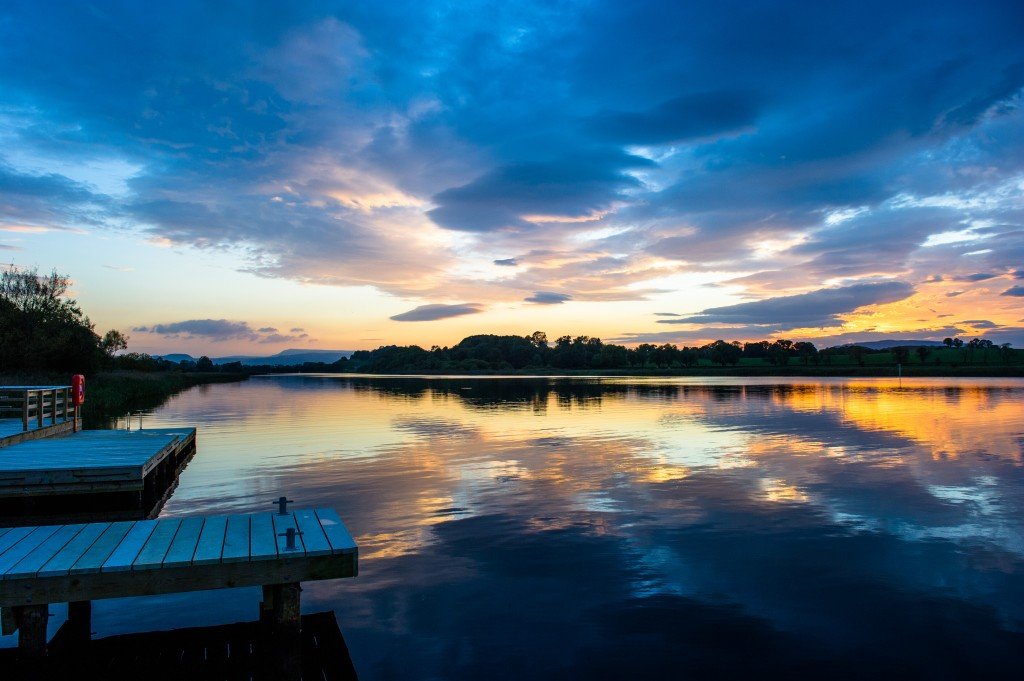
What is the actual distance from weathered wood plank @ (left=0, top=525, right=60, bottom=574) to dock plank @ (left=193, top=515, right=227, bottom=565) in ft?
6.52

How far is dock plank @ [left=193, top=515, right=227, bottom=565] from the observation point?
26.5 ft

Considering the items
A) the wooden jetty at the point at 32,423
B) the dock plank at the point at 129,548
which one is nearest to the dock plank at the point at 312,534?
the dock plank at the point at 129,548

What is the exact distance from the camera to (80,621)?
923 centimetres

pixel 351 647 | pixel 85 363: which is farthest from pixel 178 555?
pixel 85 363

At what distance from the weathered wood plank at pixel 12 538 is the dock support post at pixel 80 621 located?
1.13 m

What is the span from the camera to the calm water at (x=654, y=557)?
29.1 feet

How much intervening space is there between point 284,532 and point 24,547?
321 centimetres

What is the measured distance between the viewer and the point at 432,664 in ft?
28.3

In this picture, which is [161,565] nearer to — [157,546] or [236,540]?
[157,546]

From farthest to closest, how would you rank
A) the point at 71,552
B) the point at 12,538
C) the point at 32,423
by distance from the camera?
the point at 32,423, the point at 12,538, the point at 71,552

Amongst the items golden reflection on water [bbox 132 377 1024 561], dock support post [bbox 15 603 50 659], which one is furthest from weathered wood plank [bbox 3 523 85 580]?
golden reflection on water [bbox 132 377 1024 561]

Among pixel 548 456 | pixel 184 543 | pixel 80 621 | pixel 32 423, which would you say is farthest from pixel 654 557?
pixel 32 423

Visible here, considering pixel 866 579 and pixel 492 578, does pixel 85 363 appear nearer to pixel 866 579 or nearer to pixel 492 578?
pixel 492 578

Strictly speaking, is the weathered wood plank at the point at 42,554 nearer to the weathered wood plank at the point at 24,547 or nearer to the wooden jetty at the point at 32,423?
the weathered wood plank at the point at 24,547
